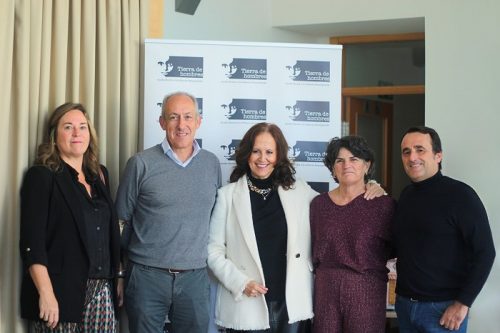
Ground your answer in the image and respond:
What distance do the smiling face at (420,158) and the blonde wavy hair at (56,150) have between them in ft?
4.58

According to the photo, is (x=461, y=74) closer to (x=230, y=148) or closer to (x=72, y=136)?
(x=230, y=148)

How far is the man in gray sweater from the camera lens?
9.23ft

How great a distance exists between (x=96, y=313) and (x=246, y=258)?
27.3 inches

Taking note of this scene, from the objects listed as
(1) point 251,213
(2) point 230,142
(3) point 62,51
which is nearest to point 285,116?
(2) point 230,142

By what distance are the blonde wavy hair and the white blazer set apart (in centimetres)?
61

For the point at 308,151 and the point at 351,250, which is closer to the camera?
the point at 351,250

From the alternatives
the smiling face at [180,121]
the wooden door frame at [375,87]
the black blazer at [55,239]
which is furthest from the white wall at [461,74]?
the black blazer at [55,239]

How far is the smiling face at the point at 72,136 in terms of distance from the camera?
2.70 m

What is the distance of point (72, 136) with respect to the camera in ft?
8.88

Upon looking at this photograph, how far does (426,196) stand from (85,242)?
1454 mm

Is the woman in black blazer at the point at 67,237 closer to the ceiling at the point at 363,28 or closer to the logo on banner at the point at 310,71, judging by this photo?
the logo on banner at the point at 310,71

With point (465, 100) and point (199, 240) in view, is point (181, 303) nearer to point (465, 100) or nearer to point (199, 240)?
point (199, 240)

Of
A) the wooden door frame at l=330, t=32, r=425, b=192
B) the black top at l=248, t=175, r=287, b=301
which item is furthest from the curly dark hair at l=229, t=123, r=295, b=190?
the wooden door frame at l=330, t=32, r=425, b=192

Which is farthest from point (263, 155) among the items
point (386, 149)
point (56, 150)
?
point (386, 149)
